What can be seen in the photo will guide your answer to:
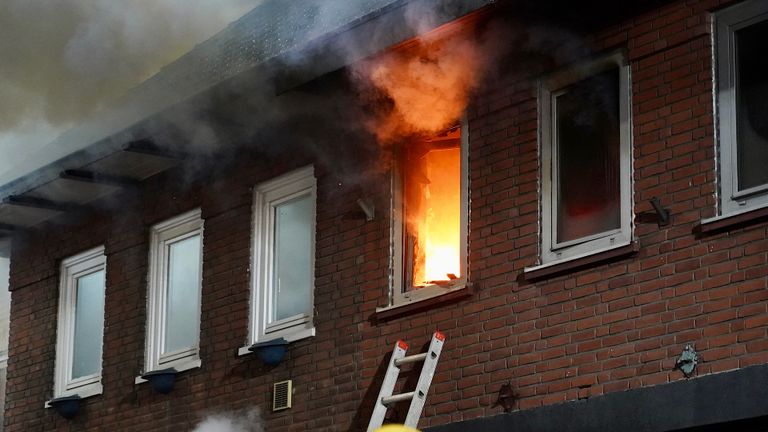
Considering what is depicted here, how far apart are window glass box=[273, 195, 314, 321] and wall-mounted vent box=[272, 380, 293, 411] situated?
0.57 m

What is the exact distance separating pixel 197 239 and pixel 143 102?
1.28 m

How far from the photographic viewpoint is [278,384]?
454 inches

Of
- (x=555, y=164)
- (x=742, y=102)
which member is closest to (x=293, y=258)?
(x=555, y=164)

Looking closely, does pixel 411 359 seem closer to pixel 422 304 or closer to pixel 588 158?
pixel 422 304

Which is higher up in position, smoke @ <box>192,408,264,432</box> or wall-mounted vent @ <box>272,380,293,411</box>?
wall-mounted vent @ <box>272,380,293,411</box>

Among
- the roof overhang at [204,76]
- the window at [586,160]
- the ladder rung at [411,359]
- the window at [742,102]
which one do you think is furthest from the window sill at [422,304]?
the window at [742,102]

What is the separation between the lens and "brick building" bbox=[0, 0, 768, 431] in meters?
8.74

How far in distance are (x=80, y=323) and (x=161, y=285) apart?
136 cm

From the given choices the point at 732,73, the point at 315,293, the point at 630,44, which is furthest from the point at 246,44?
the point at 732,73

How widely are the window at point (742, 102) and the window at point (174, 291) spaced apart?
531 cm

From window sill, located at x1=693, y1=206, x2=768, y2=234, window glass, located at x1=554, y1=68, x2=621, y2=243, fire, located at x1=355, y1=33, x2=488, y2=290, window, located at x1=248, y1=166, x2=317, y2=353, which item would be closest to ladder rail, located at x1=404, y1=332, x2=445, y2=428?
fire, located at x1=355, y1=33, x2=488, y2=290

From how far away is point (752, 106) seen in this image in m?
8.78

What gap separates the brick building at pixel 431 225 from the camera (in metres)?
8.74

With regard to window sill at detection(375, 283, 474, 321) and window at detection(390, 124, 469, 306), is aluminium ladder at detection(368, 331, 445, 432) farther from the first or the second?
window at detection(390, 124, 469, 306)
